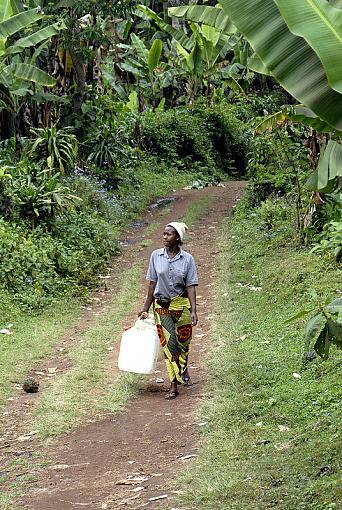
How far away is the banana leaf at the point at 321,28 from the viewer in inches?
159

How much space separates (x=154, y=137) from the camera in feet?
80.0

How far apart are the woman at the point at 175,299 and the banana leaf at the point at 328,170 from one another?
2285 millimetres

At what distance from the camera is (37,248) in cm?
1259

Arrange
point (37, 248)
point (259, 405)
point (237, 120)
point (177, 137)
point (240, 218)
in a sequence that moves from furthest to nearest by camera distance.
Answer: point (237, 120)
point (177, 137)
point (240, 218)
point (37, 248)
point (259, 405)

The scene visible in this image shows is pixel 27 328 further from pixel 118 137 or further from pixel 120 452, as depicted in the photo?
pixel 118 137

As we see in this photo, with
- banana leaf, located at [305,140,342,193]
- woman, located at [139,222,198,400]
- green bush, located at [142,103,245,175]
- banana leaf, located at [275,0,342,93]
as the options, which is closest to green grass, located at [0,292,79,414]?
woman, located at [139,222,198,400]

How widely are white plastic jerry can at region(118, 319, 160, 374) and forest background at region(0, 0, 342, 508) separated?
4.98 ft

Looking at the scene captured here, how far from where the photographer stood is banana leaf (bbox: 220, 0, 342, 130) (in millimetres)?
4258

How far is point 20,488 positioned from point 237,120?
2311 centimetres

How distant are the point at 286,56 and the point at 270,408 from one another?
3159 mm

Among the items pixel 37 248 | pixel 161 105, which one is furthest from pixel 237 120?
pixel 37 248

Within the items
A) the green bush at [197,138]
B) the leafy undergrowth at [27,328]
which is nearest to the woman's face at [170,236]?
the leafy undergrowth at [27,328]

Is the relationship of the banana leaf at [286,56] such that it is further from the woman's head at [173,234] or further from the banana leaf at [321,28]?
the woman's head at [173,234]

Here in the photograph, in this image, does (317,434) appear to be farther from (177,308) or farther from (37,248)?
(37,248)
